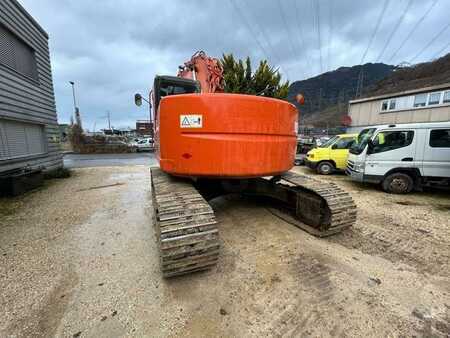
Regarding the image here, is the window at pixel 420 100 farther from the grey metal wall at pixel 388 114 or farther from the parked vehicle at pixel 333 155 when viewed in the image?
the parked vehicle at pixel 333 155

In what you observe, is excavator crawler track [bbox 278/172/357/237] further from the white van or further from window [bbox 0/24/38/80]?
window [bbox 0/24/38/80]

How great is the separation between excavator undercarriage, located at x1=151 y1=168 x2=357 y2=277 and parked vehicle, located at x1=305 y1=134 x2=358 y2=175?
518 cm

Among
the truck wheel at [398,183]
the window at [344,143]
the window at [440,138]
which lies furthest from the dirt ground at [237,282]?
the window at [344,143]

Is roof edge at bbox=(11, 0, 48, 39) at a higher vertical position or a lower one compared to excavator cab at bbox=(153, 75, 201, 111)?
higher

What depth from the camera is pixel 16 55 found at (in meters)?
6.82

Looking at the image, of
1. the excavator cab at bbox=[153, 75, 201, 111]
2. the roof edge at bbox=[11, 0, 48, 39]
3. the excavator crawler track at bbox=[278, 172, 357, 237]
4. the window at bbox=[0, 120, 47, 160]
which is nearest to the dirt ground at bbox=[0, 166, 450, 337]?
the excavator crawler track at bbox=[278, 172, 357, 237]

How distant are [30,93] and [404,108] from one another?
20.5m

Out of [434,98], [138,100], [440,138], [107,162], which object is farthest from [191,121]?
[434,98]

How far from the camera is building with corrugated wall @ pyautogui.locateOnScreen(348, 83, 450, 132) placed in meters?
13.3

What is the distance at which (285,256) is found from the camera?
2.80 meters

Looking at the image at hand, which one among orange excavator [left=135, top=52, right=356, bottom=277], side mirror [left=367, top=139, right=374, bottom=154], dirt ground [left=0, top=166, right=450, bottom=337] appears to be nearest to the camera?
dirt ground [left=0, top=166, right=450, bottom=337]

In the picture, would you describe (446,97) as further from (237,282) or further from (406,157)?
(237,282)

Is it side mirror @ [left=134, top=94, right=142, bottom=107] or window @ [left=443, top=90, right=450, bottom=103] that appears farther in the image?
window @ [left=443, top=90, right=450, bottom=103]

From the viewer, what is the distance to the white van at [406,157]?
17.8ft
